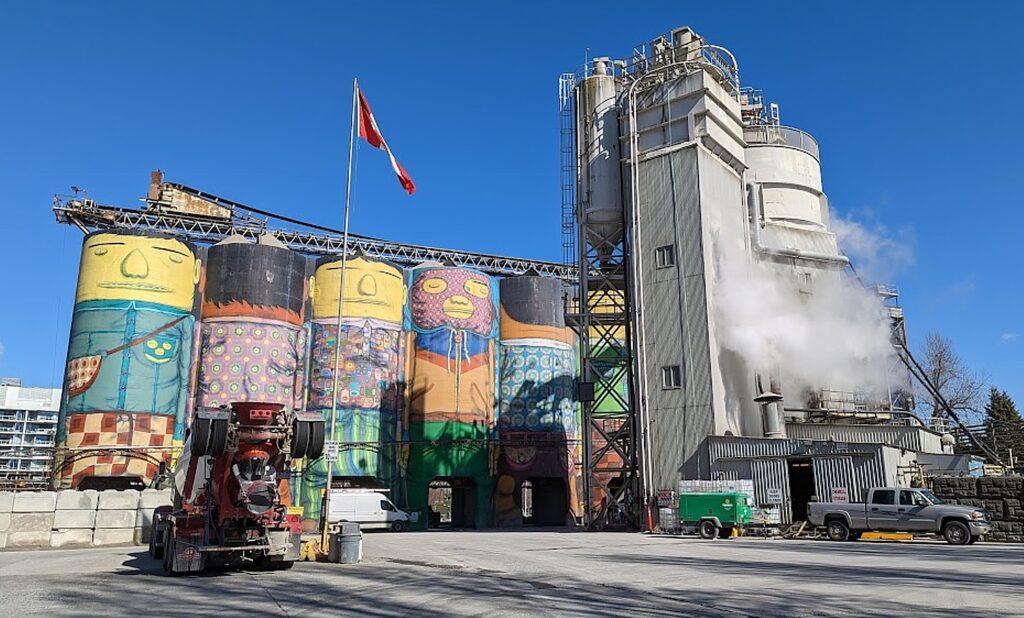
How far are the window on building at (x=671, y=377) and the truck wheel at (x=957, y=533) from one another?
1403cm

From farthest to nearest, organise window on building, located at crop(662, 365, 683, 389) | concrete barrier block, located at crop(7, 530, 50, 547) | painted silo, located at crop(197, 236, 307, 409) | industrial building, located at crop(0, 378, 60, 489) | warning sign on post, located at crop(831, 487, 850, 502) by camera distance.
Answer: industrial building, located at crop(0, 378, 60, 489)
painted silo, located at crop(197, 236, 307, 409)
window on building, located at crop(662, 365, 683, 389)
warning sign on post, located at crop(831, 487, 850, 502)
concrete barrier block, located at crop(7, 530, 50, 547)

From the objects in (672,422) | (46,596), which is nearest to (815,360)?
(672,422)

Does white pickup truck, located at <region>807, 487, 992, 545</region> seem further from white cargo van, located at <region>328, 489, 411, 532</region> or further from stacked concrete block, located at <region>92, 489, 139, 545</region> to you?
stacked concrete block, located at <region>92, 489, 139, 545</region>

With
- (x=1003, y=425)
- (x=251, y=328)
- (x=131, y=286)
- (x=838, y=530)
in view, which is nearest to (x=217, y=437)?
(x=838, y=530)

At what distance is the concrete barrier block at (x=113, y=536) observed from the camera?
28.8m

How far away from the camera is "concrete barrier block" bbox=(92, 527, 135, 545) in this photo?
2877cm

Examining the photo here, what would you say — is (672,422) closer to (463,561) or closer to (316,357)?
(463,561)

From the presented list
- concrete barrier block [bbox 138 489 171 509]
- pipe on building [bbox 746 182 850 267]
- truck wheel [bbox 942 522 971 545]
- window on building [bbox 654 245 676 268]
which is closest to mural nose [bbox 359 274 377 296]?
window on building [bbox 654 245 676 268]

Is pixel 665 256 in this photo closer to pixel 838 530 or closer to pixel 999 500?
pixel 838 530

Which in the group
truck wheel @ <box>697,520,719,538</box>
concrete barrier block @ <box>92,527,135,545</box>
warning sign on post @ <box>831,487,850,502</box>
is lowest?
concrete barrier block @ <box>92,527,135,545</box>

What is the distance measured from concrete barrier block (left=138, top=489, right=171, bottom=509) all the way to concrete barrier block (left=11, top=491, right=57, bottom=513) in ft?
10.4

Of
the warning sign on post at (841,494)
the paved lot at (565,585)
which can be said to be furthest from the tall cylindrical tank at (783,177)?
the paved lot at (565,585)

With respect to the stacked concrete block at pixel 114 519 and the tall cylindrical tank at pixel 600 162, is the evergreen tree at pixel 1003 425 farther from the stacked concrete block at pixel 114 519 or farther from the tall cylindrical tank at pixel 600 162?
the stacked concrete block at pixel 114 519

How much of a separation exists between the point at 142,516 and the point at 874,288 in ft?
149
